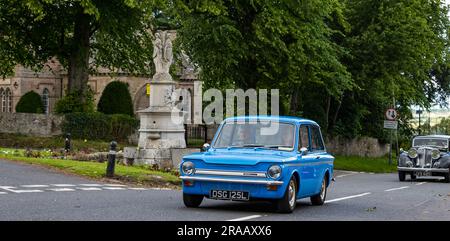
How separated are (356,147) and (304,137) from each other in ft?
128

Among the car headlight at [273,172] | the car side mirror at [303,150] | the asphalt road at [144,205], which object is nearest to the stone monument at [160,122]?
the asphalt road at [144,205]

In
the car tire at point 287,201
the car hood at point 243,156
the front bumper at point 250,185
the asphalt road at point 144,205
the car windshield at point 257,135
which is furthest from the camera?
the car windshield at point 257,135

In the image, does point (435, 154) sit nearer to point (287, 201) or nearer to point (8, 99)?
point (287, 201)

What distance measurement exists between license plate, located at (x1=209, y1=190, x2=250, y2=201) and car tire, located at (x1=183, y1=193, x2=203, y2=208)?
2.13 feet

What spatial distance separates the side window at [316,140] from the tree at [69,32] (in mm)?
25429

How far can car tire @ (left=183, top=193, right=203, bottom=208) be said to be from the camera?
582 inches

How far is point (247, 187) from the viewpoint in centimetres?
1408

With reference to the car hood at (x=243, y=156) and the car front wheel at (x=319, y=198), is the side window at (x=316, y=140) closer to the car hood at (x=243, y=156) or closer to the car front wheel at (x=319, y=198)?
the car front wheel at (x=319, y=198)

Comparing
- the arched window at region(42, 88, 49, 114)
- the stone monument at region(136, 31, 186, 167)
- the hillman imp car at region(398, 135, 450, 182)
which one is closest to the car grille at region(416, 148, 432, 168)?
the hillman imp car at region(398, 135, 450, 182)

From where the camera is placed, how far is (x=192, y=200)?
584 inches

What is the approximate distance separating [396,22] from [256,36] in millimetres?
9949

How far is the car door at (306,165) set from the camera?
49.6ft

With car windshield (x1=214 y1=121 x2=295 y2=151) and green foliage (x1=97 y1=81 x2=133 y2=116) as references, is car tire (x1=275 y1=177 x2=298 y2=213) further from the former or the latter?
green foliage (x1=97 y1=81 x2=133 y2=116)
